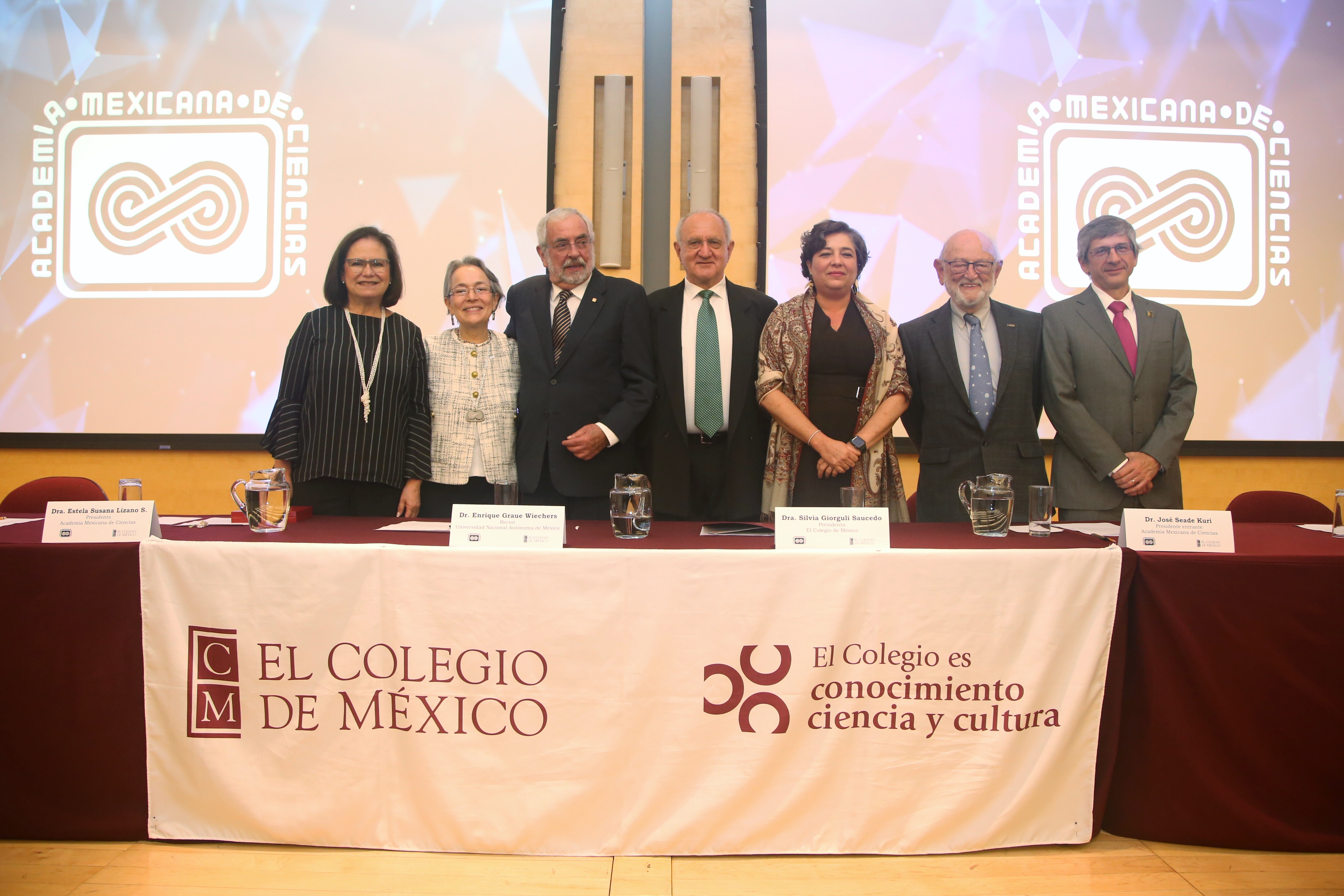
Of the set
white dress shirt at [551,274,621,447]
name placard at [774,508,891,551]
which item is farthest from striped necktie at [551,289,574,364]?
name placard at [774,508,891,551]

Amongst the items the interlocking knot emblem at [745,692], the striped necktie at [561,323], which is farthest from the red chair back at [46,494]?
the interlocking knot emblem at [745,692]

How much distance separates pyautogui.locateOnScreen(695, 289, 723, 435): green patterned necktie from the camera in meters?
2.50

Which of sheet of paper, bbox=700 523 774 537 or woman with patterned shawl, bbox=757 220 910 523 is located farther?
woman with patterned shawl, bbox=757 220 910 523

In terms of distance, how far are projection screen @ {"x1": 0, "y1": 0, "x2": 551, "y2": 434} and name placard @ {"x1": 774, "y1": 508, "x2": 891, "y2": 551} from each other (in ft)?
8.46

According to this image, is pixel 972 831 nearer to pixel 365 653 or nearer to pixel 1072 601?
pixel 1072 601

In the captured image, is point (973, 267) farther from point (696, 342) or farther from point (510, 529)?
point (510, 529)

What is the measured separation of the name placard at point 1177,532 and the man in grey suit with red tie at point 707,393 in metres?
1.12

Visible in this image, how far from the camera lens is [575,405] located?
2428 mm

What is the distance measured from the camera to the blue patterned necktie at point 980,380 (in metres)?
2.37

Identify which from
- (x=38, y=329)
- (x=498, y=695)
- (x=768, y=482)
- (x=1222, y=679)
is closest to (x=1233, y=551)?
(x=1222, y=679)

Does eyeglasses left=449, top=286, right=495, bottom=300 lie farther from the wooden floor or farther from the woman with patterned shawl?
the wooden floor

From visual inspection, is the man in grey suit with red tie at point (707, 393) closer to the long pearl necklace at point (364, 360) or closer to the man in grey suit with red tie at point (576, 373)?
the man in grey suit with red tie at point (576, 373)

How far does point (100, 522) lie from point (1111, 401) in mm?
2697

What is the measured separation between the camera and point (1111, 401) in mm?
2367
